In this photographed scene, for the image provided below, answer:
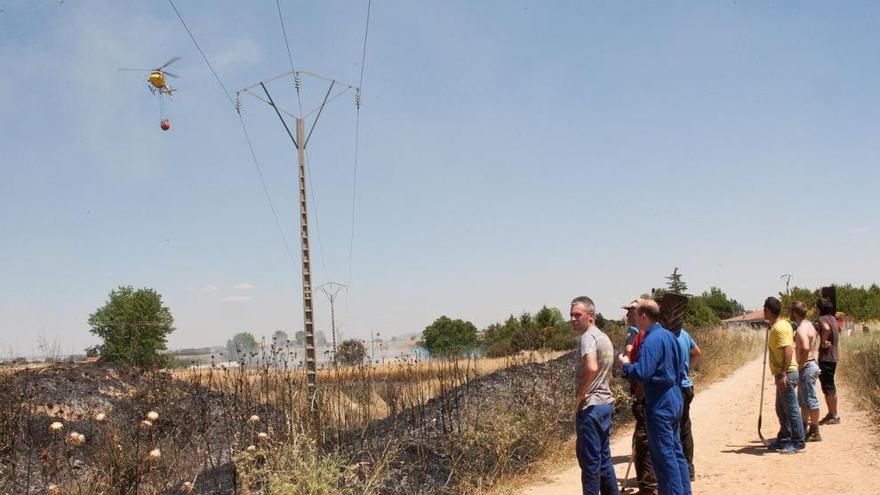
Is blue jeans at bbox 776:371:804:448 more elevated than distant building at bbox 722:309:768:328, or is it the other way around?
distant building at bbox 722:309:768:328

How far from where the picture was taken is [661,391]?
556 cm

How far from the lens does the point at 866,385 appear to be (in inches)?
475

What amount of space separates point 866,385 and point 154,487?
11.3m

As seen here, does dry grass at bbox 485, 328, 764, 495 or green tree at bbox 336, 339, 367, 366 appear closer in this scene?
dry grass at bbox 485, 328, 764, 495

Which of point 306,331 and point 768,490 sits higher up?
point 306,331

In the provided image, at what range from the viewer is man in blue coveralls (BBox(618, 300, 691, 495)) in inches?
215

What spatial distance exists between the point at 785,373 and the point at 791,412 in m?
0.47

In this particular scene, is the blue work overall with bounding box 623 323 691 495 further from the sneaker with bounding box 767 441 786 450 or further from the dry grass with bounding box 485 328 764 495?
the sneaker with bounding box 767 441 786 450

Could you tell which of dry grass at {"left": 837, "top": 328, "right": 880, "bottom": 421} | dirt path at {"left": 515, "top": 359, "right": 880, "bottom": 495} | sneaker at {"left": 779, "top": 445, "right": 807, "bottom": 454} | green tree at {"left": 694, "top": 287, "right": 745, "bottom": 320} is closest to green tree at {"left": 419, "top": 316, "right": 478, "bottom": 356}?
green tree at {"left": 694, "top": 287, "right": 745, "bottom": 320}

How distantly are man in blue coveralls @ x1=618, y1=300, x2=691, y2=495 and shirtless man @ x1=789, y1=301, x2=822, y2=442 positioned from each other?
11.5 ft

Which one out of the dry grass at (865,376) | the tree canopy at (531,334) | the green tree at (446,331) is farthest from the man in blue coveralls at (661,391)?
the green tree at (446,331)

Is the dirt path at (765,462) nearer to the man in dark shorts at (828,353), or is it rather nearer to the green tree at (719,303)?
the man in dark shorts at (828,353)

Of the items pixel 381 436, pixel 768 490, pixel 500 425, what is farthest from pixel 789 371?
pixel 381 436

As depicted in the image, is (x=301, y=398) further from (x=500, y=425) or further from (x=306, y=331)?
(x=306, y=331)
